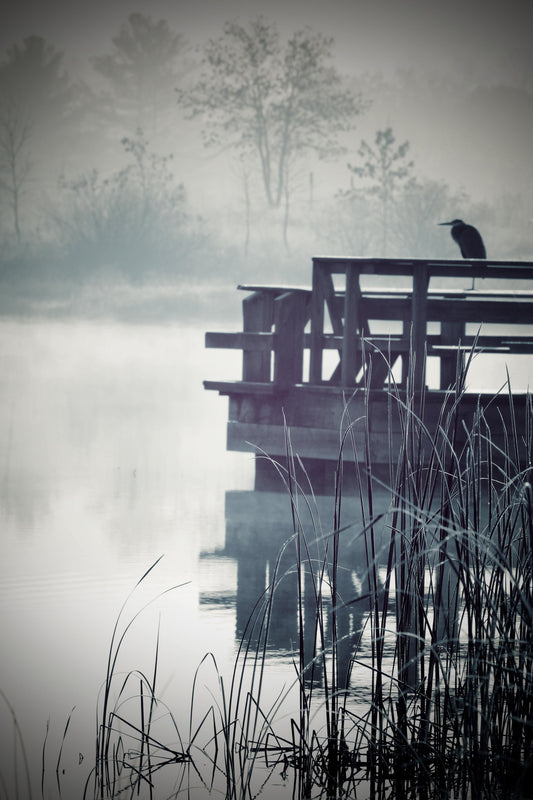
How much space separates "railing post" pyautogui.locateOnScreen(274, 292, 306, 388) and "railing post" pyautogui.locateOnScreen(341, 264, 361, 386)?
35 centimetres

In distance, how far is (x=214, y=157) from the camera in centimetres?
2369

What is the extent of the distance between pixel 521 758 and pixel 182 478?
17.6 feet

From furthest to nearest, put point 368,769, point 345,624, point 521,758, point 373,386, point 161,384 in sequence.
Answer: point 161,384, point 373,386, point 345,624, point 368,769, point 521,758

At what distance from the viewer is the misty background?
21594mm

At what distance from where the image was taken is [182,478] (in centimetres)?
694

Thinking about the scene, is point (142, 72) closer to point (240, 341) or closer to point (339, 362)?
point (240, 341)

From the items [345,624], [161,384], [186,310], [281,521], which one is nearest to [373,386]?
[281,521]

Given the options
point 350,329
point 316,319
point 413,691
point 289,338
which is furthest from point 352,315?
point 413,691

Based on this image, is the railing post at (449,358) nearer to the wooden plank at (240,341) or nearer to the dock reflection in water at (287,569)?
the dock reflection in water at (287,569)

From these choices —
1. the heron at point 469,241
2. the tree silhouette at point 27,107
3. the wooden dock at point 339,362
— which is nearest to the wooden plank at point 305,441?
the wooden dock at point 339,362

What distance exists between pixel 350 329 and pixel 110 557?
4.70ft

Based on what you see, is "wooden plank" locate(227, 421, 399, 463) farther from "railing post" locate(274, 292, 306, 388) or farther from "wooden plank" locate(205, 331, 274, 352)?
"wooden plank" locate(205, 331, 274, 352)

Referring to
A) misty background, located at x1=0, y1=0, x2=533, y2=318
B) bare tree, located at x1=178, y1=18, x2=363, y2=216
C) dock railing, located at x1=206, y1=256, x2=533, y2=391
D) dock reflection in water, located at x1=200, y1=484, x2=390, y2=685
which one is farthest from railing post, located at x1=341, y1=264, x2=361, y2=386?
bare tree, located at x1=178, y1=18, x2=363, y2=216

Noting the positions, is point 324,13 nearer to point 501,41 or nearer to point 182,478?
point 501,41
